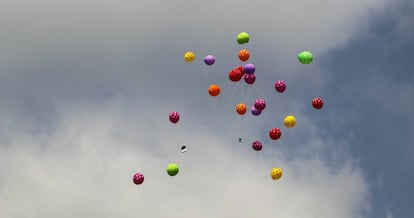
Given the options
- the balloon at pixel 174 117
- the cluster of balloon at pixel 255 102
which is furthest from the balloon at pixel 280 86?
the balloon at pixel 174 117

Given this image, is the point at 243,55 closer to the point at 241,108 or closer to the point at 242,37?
the point at 242,37

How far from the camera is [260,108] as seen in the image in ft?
167

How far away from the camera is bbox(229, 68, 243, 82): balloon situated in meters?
50.2

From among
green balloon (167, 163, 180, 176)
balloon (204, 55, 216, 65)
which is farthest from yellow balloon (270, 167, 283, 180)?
balloon (204, 55, 216, 65)

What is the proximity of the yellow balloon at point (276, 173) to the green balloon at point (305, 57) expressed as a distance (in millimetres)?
8033

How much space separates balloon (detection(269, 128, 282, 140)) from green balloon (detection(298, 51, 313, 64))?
532 centimetres

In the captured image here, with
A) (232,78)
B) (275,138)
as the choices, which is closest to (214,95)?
(232,78)

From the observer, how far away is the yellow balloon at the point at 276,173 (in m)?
50.3

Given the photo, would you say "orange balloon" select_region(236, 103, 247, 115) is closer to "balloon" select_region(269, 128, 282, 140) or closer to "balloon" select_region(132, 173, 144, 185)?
"balloon" select_region(269, 128, 282, 140)

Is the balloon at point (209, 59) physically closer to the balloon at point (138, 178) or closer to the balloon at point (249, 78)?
the balloon at point (249, 78)

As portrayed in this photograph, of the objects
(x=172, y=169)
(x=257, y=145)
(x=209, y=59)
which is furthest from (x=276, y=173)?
(x=209, y=59)

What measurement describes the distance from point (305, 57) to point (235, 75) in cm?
529

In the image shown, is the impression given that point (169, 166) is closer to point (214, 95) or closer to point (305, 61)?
point (214, 95)

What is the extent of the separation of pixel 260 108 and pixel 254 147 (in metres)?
2.91
